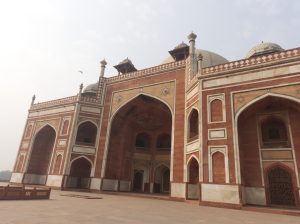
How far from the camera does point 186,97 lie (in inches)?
632

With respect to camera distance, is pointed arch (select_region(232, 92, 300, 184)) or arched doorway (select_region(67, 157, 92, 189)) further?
arched doorway (select_region(67, 157, 92, 189))

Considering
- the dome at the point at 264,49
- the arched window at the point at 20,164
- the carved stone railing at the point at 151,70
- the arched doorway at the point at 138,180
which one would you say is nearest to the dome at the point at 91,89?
the carved stone railing at the point at 151,70

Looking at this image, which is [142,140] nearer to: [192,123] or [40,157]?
[192,123]

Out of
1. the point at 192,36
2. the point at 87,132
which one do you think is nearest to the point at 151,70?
the point at 192,36

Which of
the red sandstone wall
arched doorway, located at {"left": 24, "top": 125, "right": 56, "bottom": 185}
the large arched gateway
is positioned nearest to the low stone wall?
the red sandstone wall

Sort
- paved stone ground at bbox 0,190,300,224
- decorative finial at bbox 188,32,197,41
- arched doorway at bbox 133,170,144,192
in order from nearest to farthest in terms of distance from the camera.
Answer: paved stone ground at bbox 0,190,300,224
decorative finial at bbox 188,32,197,41
arched doorway at bbox 133,170,144,192

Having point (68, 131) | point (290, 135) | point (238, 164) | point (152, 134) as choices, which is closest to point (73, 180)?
point (68, 131)

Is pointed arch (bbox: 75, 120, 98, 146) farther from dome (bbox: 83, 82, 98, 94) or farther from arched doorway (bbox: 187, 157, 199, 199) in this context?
arched doorway (bbox: 187, 157, 199, 199)

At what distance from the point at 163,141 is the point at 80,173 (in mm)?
8346

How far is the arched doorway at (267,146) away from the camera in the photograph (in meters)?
11.6

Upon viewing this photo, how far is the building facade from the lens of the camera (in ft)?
38.1

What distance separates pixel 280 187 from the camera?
38.3ft

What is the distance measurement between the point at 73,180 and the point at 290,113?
1647 centimetres

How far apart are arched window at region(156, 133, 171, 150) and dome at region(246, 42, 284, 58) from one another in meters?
10.5
